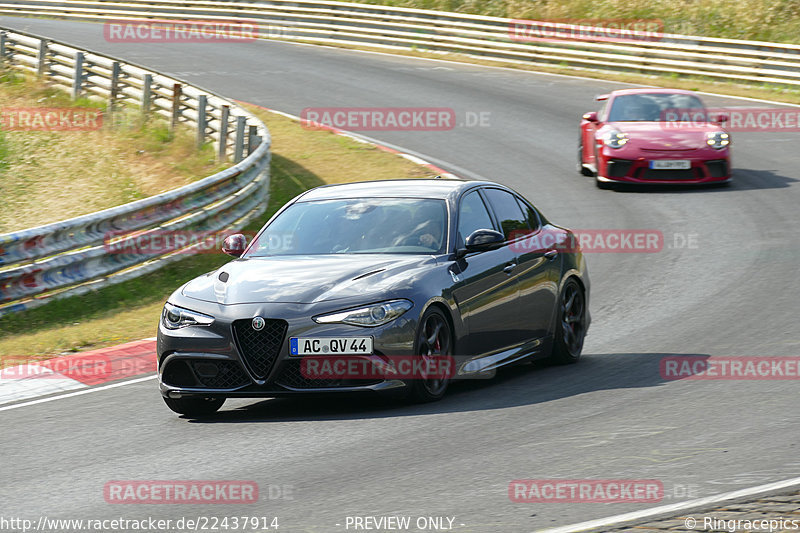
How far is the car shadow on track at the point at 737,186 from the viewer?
65.6ft

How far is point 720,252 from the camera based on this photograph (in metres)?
15.2

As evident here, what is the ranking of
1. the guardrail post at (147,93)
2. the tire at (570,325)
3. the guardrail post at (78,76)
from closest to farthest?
the tire at (570,325)
the guardrail post at (147,93)
the guardrail post at (78,76)

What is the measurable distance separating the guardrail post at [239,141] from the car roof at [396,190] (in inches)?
399

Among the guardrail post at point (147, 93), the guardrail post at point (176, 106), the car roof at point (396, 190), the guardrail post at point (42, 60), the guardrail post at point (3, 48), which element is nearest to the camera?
the car roof at point (396, 190)

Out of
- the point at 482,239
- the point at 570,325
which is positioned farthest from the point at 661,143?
the point at 482,239

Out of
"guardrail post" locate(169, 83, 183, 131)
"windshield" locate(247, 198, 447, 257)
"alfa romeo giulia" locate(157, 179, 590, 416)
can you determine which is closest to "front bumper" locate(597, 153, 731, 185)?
"guardrail post" locate(169, 83, 183, 131)

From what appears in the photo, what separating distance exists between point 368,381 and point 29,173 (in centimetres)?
1611

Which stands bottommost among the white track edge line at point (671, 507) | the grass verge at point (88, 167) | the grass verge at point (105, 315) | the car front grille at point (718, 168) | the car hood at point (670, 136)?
the grass verge at point (88, 167)

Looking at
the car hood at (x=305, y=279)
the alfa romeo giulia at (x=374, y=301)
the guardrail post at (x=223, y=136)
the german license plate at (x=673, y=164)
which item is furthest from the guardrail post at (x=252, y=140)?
the car hood at (x=305, y=279)

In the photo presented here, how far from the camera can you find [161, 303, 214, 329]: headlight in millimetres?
8039

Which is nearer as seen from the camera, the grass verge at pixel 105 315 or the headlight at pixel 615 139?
the grass verge at pixel 105 315

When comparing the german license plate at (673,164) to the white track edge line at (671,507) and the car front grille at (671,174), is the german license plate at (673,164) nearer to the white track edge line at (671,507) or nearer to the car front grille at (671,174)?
the car front grille at (671,174)

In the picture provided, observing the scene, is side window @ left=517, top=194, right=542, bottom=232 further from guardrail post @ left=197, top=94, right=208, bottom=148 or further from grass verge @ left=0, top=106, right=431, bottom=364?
guardrail post @ left=197, top=94, right=208, bottom=148

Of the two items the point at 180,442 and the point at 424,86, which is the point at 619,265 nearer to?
the point at 180,442
